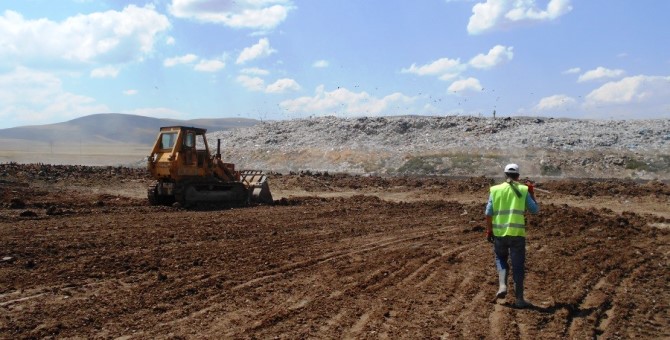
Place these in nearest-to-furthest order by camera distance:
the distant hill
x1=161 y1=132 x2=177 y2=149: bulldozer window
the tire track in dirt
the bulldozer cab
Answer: the tire track in dirt
the bulldozer cab
x1=161 y1=132 x2=177 y2=149: bulldozer window
the distant hill

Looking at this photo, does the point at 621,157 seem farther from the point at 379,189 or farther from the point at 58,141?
the point at 58,141

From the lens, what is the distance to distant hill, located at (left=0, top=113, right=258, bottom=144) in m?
156

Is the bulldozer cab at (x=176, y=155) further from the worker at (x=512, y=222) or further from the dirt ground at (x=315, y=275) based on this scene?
the worker at (x=512, y=222)

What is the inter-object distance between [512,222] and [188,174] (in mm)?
12735

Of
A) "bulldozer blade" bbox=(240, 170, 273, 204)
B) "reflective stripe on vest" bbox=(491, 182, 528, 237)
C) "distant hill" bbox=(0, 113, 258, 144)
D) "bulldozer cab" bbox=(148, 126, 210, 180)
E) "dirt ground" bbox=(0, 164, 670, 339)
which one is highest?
"distant hill" bbox=(0, 113, 258, 144)

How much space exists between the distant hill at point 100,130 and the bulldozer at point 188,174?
425 ft

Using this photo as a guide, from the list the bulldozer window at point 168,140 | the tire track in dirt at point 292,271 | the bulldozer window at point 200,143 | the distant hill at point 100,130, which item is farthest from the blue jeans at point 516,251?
the distant hill at point 100,130

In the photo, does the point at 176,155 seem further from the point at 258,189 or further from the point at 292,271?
the point at 292,271

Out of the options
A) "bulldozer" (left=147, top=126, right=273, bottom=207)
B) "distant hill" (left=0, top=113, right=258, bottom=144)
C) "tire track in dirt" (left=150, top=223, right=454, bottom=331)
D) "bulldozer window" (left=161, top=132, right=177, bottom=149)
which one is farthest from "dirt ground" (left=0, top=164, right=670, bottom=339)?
"distant hill" (left=0, top=113, right=258, bottom=144)

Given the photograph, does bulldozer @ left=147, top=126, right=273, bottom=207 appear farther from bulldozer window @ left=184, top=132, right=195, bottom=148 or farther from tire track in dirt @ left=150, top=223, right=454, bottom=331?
tire track in dirt @ left=150, top=223, right=454, bottom=331

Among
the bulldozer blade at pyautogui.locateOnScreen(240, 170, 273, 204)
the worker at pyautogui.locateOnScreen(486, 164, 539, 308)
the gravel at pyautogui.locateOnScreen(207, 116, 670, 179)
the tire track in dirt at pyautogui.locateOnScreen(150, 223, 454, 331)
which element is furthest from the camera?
the gravel at pyautogui.locateOnScreen(207, 116, 670, 179)

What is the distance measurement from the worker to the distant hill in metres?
142

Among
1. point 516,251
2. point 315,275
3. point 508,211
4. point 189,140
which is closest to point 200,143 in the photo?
point 189,140

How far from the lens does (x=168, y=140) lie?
18.4m
